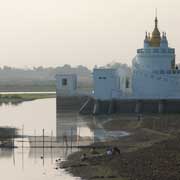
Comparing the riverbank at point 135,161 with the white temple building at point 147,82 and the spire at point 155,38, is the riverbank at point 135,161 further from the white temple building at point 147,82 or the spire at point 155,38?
the spire at point 155,38

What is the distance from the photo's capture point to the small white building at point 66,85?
228 ft

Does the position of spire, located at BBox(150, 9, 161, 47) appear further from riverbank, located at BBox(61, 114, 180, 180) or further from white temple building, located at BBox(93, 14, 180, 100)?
riverbank, located at BBox(61, 114, 180, 180)

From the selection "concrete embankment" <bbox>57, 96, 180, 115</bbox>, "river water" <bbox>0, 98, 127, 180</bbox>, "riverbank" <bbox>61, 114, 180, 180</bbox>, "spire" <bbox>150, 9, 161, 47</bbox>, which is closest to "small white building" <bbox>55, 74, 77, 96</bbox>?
"river water" <bbox>0, 98, 127, 180</bbox>

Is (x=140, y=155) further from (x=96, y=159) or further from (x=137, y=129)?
(x=137, y=129)

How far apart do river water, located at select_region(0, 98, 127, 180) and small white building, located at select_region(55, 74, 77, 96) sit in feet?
7.44

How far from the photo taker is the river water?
33062 millimetres

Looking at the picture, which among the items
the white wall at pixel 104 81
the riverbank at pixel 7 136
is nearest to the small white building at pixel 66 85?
the white wall at pixel 104 81

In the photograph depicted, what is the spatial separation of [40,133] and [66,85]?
21.9 metres

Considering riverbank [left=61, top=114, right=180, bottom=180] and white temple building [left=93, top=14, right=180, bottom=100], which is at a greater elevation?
white temple building [left=93, top=14, right=180, bottom=100]

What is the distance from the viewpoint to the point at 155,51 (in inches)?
2707

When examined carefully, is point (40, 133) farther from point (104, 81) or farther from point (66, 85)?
point (66, 85)

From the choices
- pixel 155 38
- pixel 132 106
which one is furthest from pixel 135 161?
pixel 155 38

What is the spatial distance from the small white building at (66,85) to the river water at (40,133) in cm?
227

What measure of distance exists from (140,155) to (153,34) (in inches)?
1521
